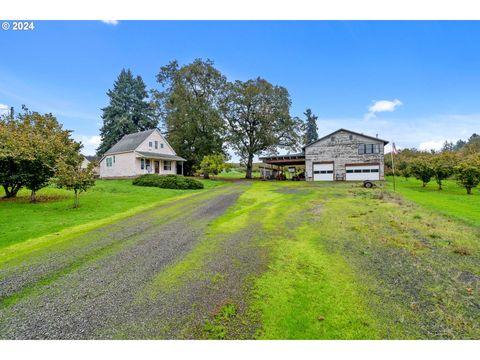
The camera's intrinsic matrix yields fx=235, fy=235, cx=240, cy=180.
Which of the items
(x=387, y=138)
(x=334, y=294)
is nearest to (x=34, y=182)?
(x=334, y=294)

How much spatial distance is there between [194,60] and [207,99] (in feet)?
21.3

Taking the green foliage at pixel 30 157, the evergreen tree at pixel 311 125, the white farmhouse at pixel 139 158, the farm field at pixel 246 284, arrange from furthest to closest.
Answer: the evergreen tree at pixel 311 125 < the white farmhouse at pixel 139 158 < the green foliage at pixel 30 157 < the farm field at pixel 246 284

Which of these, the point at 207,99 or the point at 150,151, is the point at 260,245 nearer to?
the point at 150,151

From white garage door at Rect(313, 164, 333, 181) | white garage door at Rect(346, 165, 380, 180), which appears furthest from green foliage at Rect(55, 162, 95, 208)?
white garage door at Rect(346, 165, 380, 180)

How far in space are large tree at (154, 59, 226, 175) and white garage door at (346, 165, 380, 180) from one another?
20042 mm

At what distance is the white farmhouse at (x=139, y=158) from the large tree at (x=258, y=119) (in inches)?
441

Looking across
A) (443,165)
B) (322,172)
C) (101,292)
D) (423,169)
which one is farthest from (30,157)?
(322,172)

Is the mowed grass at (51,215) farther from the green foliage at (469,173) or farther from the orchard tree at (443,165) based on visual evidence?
→ the orchard tree at (443,165)

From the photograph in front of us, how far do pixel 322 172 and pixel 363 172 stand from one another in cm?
542

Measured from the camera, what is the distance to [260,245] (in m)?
6.29

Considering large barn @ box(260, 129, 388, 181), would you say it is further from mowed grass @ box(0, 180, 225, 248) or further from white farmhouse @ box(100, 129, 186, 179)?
mowed grass @ box(0, 180, 225, 248)

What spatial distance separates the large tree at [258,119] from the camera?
39531mm

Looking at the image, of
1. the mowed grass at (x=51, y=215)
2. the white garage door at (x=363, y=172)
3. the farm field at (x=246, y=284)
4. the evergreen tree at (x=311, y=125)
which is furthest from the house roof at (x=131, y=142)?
the evergreen tree at (x=311, y=125)

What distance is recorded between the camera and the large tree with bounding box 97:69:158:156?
4272cm
